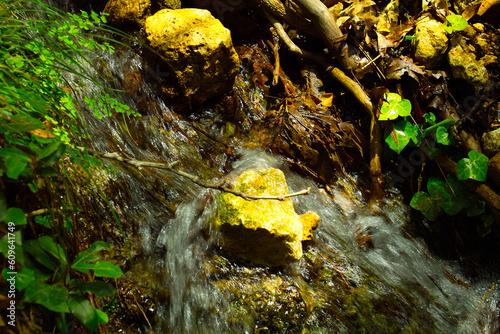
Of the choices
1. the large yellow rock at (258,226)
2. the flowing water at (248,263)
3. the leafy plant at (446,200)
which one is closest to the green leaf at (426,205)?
the leafy plant at (446,200)

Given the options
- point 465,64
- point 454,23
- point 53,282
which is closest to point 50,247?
point 53,282

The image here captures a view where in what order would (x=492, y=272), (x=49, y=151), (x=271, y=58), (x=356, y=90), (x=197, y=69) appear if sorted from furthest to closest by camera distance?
(x=271, y=58)
(x=356, y=90)
(x=492, y=272)
(x=197, y=69)
(x=49, y=151)

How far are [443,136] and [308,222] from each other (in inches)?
68.0

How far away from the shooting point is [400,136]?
338cm

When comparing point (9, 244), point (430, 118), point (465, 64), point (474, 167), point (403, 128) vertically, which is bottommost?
point (474, 167)

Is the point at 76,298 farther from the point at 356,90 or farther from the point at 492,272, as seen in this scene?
the point at 492,272

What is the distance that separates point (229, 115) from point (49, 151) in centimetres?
254

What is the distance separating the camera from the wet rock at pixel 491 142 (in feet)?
10.4

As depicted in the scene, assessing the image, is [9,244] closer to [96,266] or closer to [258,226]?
[96,266]

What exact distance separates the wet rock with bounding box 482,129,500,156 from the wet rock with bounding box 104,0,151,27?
3775 millimetres

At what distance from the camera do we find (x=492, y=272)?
135 inches

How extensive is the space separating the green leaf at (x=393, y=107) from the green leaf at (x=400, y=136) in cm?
15

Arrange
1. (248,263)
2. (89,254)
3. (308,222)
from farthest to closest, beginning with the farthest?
(308,222)
(248,263)
(89,254)

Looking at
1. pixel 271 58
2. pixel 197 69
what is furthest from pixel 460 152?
pixel 197 69
